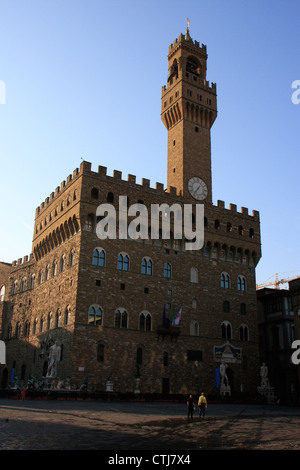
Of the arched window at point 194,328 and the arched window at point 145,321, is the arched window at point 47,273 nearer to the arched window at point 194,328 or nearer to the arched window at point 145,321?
the arched window at point 145,321

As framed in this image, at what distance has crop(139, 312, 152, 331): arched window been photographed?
3794 cm

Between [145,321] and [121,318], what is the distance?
2.32 m

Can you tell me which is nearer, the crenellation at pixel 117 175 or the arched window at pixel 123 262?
the arched window at pixel 123 262

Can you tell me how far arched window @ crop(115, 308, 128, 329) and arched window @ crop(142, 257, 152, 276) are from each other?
4155 millimetres

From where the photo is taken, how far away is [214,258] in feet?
144

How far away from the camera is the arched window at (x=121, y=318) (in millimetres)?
36744

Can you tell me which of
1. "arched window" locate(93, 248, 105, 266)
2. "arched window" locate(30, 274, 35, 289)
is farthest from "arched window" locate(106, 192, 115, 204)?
"arched window" locate(30, 274, 35, 289)

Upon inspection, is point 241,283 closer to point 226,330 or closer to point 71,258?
point 226,330

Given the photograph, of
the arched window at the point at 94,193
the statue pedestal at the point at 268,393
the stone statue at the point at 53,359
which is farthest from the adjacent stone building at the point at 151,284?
the statue pedestal at the point at 268,393

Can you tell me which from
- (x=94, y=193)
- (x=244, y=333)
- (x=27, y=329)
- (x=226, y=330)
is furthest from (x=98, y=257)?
(x=244, y=333)

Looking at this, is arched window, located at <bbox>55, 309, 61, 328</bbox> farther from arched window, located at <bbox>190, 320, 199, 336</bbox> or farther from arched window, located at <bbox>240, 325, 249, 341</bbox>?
arched window, located at <bbox>240, 325, 249, 341</bbox>

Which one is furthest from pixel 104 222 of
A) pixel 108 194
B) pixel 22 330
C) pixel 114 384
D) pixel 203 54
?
pixel 203 54

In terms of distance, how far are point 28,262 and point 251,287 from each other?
2402 cm
